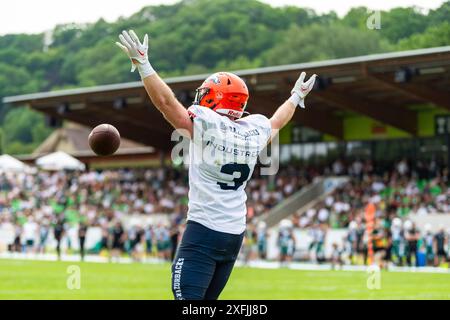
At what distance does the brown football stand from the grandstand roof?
19306mm

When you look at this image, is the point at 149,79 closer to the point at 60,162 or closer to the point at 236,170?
the point at 236,170

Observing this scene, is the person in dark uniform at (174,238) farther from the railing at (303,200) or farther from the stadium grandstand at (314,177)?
the railing at (303,200)

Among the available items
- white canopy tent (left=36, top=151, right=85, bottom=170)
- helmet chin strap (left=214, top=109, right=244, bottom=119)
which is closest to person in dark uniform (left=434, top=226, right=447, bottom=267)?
white canopy tent (left=36, top=151, right=85, bottom=170)

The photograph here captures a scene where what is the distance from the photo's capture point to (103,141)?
5.93 meters

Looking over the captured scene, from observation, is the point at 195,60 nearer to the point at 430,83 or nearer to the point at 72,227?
the point at 72,227

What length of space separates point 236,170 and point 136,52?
95 centimetres

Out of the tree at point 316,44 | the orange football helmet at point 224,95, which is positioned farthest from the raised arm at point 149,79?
the tree at point 316,44

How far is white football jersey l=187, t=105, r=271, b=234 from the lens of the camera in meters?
5.29

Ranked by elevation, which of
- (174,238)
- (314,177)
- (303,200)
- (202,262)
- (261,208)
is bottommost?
(202,262)

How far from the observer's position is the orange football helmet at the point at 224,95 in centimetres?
547

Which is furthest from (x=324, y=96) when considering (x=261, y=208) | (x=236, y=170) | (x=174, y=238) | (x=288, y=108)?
(x=236, y=170)

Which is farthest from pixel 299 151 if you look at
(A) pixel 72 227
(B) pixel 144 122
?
(A) pixel 72 227

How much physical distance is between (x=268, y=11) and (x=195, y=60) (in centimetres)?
962

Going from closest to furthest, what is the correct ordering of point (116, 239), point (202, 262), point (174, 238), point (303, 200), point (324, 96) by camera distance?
point (202, 262), point (174, 238), point (324, 96), point (116, 239), point (303, 200)
